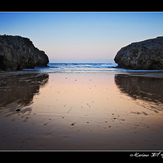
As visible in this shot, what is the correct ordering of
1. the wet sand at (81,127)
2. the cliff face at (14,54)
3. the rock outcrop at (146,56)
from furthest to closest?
the rock outcrop at (146,56), the cliff face at (14,54), the wet sand at (81,127)

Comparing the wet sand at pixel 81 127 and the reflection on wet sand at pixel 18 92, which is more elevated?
the reflection on wet sand at pixel 18 92

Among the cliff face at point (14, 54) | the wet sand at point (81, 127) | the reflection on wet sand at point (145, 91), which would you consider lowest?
the wet sand at point (81, 127)

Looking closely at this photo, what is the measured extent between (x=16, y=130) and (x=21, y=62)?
3099 cm

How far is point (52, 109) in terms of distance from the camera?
5.36 meters

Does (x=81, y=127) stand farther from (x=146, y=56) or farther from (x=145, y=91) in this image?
(x=146, y=56)

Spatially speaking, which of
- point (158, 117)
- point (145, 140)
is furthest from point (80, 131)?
point (158, 117)

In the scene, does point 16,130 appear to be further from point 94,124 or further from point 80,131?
point 94,124

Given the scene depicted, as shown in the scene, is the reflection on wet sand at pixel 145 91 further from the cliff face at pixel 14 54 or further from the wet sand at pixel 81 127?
the cliff face at pixel 14 54

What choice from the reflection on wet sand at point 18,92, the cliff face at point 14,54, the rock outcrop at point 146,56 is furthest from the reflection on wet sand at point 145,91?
the rock outcrop at point 146,56

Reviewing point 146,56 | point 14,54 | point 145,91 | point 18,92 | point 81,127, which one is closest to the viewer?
point 81,127

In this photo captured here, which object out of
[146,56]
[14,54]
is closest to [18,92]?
[14,54]

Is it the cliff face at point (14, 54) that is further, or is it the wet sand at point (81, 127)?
the cliff face at point (14, 54)

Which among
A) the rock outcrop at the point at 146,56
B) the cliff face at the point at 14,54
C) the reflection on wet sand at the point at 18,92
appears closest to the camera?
the reflection on wet sand at the point at 18,92

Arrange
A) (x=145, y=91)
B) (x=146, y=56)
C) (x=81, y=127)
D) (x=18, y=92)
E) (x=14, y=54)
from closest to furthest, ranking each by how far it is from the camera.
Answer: (x=81, y=127) < (x=18, y=92) < (x=145, y=91) < (x=14, y=54) < (x=146, y=56)
